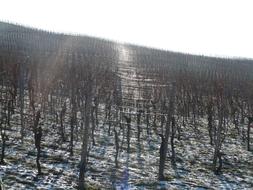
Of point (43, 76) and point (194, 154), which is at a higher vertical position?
point (43, 76)

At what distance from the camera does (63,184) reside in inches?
448

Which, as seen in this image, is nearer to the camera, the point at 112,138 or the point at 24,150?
the point at 24,150

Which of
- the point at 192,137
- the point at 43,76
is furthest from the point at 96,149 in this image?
the point at 43,76

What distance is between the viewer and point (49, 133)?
58.1ft

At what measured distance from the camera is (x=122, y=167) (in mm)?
13664

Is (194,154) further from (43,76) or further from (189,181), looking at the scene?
(43,76)

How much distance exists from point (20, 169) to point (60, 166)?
4.47 feet

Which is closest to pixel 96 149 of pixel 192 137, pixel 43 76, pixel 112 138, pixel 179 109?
pixel 112 138

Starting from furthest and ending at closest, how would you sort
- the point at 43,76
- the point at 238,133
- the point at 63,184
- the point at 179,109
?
1. the point at 43,76
2. the point at 179,109
3. the point at 238,133
4. the point at 63,184

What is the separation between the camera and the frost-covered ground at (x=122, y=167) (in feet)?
38.5

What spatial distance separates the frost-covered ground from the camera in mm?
11727

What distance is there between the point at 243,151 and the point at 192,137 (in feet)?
8.96

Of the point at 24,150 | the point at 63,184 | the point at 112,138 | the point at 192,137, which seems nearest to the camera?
the point at 63,184

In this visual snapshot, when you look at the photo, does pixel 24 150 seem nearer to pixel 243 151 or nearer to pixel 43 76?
pixel 243 151
